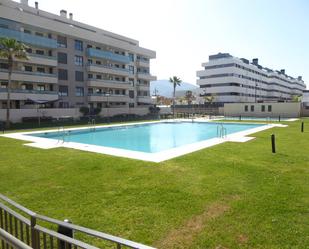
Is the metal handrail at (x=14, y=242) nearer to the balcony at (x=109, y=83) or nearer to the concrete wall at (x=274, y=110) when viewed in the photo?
the balcony at (x=109, y=83)

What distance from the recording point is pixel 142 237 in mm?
5250

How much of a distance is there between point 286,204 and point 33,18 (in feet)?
131

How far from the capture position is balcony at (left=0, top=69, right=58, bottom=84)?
3425cm

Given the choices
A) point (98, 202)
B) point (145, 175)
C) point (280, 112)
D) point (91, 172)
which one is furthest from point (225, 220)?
point (280, 112)

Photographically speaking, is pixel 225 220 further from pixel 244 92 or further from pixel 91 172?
pixel 244 92

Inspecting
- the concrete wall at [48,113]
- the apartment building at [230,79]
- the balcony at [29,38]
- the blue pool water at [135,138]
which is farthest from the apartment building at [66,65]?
the apartment building at [230,79]

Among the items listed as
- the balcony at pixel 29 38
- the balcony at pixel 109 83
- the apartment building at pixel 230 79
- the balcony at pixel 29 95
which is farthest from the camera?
the apartment building at pixel 230 79

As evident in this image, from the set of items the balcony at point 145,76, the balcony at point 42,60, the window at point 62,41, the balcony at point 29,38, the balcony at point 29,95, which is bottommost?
the balcony at point 29,95

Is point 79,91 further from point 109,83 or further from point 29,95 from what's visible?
point 29,95

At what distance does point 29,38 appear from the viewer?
3644 centimetres

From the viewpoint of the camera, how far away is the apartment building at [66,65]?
35.8 meters

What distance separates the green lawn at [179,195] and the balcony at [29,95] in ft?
79.8

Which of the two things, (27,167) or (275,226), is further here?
(27,167)

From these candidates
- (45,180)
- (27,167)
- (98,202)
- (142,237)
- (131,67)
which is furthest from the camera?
(131,67)
